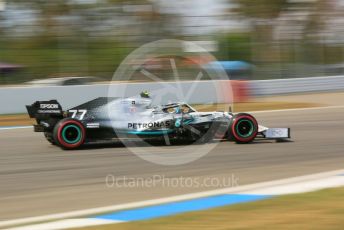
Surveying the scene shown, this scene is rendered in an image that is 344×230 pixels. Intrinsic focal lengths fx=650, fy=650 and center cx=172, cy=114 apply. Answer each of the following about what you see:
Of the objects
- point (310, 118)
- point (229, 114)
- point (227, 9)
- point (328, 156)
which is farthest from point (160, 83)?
point (328, 156)

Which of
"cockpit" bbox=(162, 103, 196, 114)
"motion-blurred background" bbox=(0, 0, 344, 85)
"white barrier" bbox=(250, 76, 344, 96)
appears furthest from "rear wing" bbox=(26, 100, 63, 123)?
"white barrier" bbox=(250, 76, 344, 96)

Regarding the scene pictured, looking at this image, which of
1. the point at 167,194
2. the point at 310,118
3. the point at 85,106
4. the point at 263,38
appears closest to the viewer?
the point at 167,194

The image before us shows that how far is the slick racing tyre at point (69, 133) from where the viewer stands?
31.6 ft

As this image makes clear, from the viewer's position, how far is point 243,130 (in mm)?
10195

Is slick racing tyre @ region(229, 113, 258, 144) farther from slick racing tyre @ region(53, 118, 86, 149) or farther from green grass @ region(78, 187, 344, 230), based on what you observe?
green grass @ region(78, 187, 344, 230)

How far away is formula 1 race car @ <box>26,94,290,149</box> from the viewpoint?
9.71 m

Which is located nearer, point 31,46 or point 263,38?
point 31,46

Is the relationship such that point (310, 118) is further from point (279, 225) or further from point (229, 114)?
point (279, 225)

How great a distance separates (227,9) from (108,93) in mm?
7296

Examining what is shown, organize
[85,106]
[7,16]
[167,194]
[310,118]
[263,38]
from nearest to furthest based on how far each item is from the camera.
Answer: [167,194] → [85,106] → [310,118] → [7,16] → [263,38]

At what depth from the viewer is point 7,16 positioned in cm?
1994

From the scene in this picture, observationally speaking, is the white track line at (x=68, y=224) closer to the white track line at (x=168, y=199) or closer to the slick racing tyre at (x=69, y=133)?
the white track line at (x=168, y=199)

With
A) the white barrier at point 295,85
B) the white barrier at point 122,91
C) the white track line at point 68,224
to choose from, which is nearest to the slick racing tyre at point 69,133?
the white track line at point 68,224

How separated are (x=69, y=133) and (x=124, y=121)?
33.6 inches
